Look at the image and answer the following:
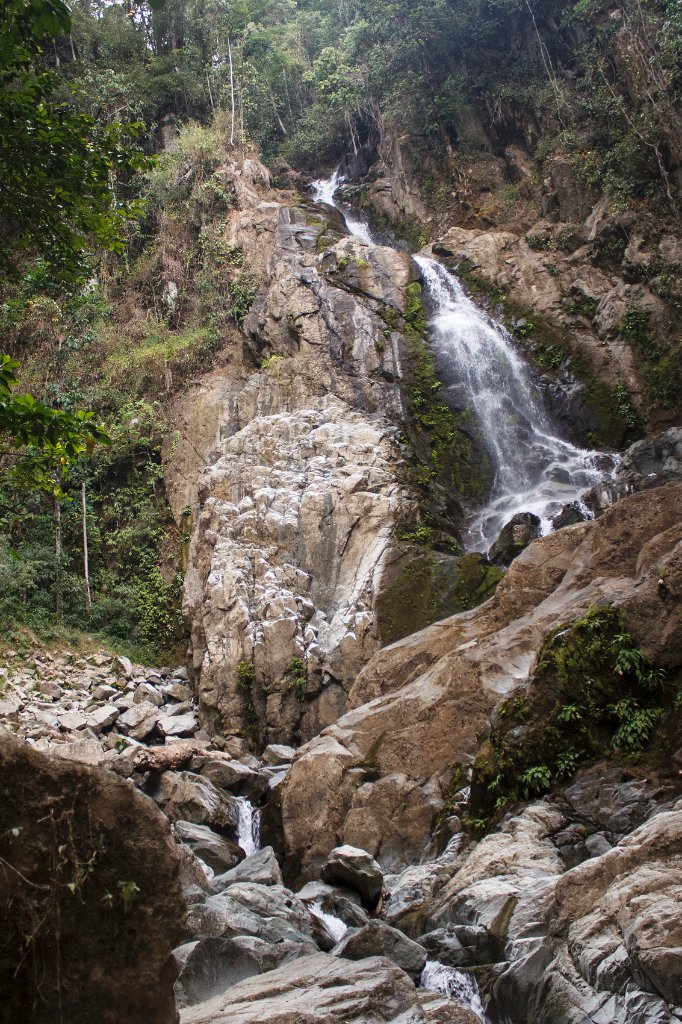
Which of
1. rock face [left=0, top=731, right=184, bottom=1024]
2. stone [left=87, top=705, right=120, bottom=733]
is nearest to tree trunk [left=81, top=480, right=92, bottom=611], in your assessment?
stone [left=87, top=705, right=120, bottom=733]

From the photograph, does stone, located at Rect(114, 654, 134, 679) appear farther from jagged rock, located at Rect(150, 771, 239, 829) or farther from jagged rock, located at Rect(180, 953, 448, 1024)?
jagged rock, located at Rect(180, 953, 448, 1024)

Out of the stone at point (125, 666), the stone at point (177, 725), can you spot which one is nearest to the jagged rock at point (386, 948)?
the stone at point (177, 725)

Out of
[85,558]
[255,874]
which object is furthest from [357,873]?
[85,558]

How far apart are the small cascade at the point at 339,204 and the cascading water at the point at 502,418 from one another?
677 cm

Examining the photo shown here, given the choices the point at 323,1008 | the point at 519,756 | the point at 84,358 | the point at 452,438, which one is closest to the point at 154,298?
the point at 84,358

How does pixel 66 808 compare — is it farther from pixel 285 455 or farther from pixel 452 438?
pixel 452 438

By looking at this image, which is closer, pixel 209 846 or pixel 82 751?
pixel 209 846

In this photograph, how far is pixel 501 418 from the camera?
20312 millimetres

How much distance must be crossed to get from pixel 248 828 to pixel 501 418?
43.0 feet

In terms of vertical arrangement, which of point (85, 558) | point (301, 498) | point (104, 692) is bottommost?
point (104, 692)

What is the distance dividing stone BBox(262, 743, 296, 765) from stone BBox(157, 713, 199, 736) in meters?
1.93

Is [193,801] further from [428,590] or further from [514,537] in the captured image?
[514,537]

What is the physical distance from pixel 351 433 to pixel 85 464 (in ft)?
28.8

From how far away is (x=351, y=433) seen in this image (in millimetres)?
18734
